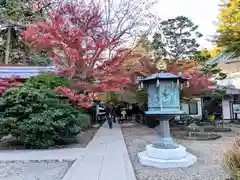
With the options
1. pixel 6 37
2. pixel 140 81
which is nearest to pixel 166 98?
pixel 140 81

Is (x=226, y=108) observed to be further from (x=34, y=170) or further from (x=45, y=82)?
(x=34, y=170)

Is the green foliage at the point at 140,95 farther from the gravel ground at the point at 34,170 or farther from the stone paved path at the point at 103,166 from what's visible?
the gravel ground at the point at 34,170

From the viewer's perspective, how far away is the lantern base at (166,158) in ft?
23.5

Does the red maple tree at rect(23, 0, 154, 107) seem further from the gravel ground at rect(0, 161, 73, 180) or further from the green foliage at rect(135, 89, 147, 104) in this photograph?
the gravel ground at rect(0, 161, 73, 180)

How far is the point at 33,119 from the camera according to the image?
10188 mm

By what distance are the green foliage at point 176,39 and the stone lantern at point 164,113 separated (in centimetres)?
2192

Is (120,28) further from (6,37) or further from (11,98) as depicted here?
(6,37)

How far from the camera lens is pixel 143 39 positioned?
19703mm

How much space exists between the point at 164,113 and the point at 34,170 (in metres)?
3.96

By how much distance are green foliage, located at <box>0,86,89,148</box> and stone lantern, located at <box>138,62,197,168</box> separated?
12.6 feet

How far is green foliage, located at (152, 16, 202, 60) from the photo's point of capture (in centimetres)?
3005

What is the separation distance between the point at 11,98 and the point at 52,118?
1.74 metres

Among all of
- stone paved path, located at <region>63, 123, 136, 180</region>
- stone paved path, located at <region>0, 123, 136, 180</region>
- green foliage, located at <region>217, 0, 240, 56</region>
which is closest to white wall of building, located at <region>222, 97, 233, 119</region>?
green foliage, located at <region>217, 0, 240, 56</region>

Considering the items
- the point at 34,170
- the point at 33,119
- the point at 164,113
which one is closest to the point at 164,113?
the point at 164,113
